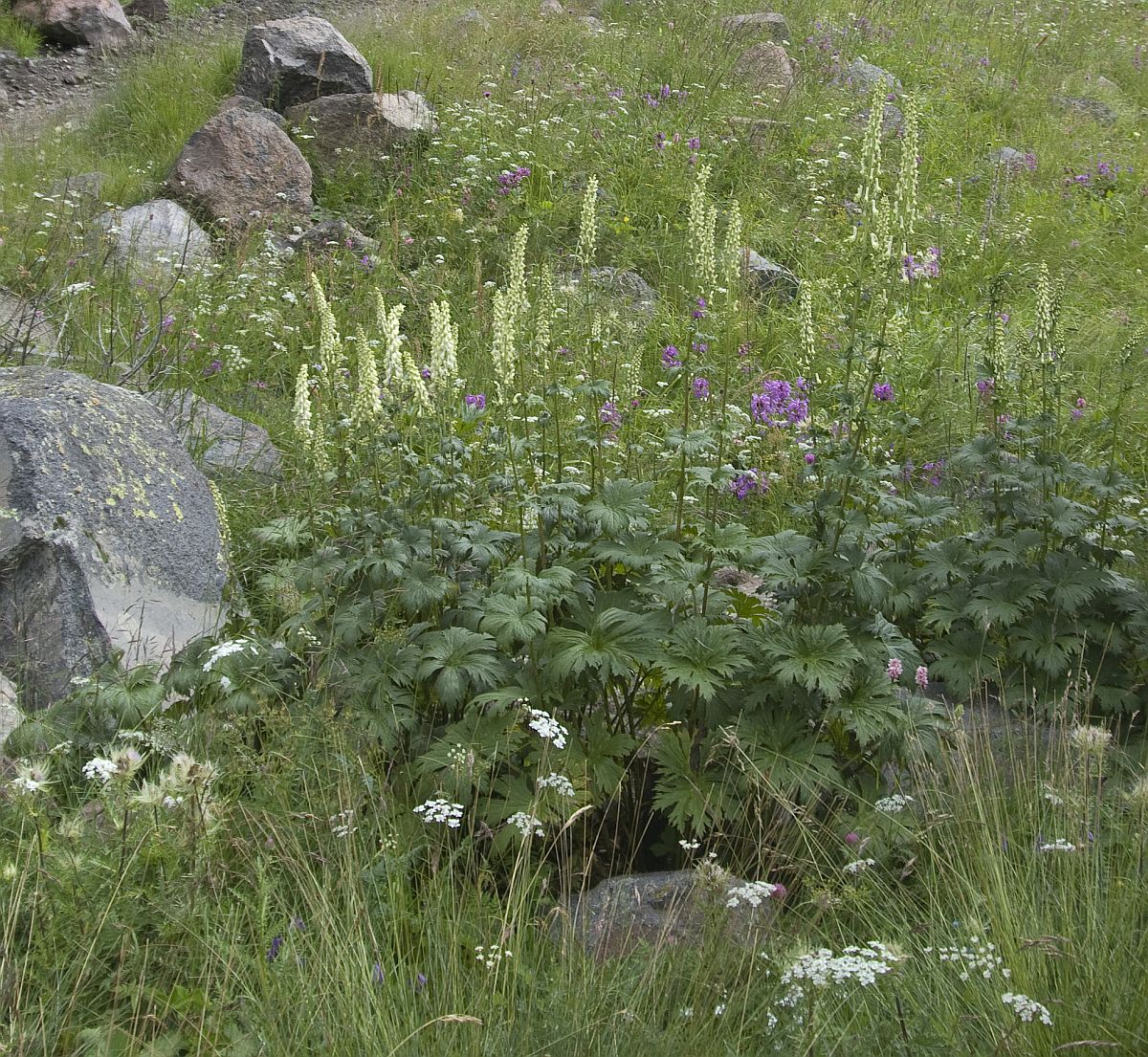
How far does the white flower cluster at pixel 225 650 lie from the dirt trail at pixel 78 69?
888 cm

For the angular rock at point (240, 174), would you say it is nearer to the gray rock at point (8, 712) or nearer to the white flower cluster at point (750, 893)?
the gray rock at point (8, 712)

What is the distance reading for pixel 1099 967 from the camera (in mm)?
2307

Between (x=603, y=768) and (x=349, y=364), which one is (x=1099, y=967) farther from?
(x=349, y=364)

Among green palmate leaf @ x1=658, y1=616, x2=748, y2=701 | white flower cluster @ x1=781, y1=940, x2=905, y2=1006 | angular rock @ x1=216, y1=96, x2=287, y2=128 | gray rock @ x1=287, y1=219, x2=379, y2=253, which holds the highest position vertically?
angular rock @ x1=216, y1=96, x2=287, y2=128

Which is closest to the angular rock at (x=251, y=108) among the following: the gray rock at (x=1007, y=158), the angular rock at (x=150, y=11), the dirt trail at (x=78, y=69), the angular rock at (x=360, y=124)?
the angular rock at (x=360, y=124)

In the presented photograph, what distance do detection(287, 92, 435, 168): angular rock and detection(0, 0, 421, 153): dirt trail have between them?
309cm

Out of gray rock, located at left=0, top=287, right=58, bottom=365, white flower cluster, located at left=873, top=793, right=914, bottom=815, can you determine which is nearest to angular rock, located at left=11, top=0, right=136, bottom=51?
gray rock, located at left=0, top=287, right=58, bottom=365

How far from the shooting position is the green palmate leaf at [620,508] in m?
3.50

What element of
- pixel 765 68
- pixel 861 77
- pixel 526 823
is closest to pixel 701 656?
pixel 526 823

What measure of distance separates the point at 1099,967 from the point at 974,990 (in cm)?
26

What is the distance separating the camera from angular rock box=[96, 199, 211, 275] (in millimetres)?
7344

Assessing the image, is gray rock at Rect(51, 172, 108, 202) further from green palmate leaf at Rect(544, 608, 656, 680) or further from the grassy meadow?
green palmate leaf at Rect(544, 608, 656, 680)

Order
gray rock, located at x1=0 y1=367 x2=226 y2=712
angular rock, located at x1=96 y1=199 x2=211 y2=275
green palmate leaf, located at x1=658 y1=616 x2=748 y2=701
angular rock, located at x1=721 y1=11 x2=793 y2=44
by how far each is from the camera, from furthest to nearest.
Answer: angular rock, located at x1=721 y1=11 x2=793 y2=44, angular rock, located at x1=96 y1=199 x2=211 y2=275, gray rock, located at x1=0 y1=367 x2=226 y2=712, green palmate leaf, located at x1=658 y1=616 x2=748 y2=701

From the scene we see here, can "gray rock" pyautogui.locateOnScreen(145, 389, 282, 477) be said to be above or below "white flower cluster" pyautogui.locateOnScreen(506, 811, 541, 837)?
below
